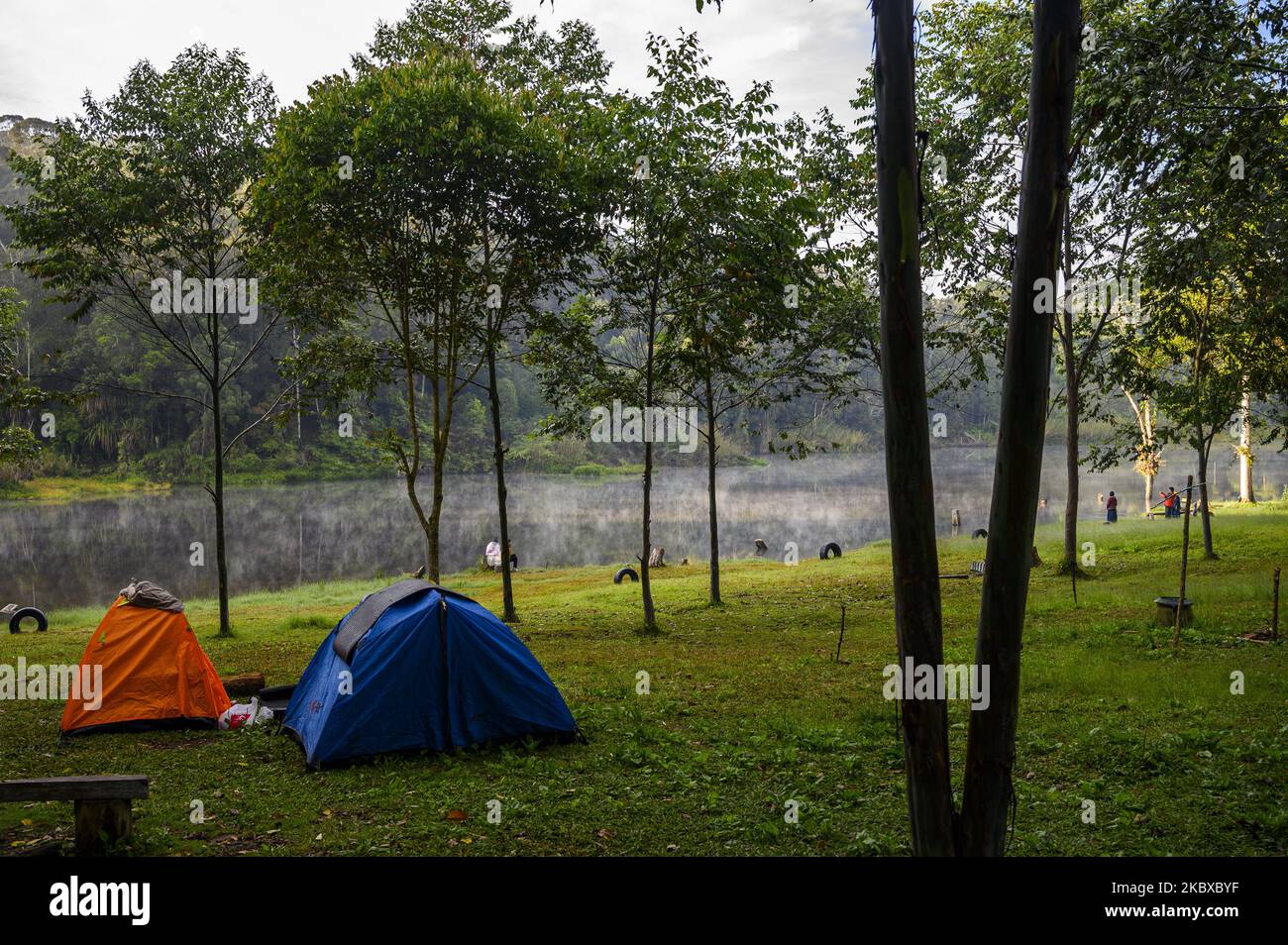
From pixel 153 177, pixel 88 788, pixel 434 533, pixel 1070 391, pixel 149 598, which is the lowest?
pixel 88 788

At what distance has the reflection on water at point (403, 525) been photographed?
36.9 meters

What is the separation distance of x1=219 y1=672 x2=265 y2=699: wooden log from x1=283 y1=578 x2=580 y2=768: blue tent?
8.15 ft

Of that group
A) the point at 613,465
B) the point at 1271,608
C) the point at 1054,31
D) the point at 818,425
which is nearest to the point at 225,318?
the point at 613,465

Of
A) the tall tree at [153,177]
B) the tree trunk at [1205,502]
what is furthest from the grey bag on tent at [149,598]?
the tree trunk at [1205,502]

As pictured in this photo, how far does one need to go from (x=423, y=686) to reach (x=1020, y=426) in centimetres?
691

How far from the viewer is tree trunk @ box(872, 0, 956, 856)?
4.51 metres

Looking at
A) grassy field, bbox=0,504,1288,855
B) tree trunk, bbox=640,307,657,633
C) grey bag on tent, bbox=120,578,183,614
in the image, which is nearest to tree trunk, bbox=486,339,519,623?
grassy field, bbox=0,504,1288,855

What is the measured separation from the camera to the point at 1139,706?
10539mm

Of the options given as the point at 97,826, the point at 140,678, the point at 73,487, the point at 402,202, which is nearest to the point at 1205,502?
the point at 402,202

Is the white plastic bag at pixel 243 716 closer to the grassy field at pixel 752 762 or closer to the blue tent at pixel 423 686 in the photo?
the grassy field at pixel 752 762

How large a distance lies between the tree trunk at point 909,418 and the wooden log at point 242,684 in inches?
393

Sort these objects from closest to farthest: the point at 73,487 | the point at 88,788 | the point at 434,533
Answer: the point at 88,788 < the point at 434,533 < the point at 73,487

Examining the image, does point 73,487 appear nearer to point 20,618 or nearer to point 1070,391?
point 20,618

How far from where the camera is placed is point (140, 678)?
10.6 m
